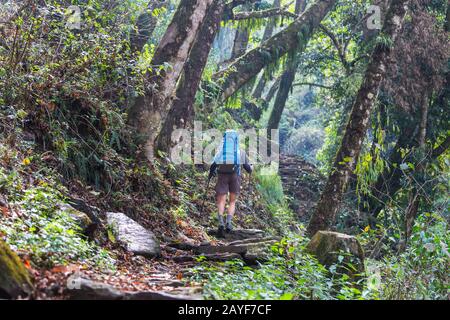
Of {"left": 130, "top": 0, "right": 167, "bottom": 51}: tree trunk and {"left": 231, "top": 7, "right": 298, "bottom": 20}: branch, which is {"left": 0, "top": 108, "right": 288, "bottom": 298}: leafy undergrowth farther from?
{"left": 231, "top": 7, "right": 298, "bottom": 20}: branch

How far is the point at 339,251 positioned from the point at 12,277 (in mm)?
4736

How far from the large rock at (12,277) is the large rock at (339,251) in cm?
450

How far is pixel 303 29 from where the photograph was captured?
58.4ft

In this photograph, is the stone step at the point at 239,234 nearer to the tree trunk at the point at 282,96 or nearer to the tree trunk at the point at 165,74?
the tree trunk at the point at 165,74

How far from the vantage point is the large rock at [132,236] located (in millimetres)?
8305

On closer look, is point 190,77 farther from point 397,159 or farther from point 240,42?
point 240,42

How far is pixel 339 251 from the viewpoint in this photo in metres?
8.40

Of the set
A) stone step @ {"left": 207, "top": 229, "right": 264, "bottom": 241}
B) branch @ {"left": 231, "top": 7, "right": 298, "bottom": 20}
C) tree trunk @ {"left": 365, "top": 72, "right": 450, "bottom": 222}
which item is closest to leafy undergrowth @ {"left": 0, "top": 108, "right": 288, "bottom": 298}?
stone step @ {"left": 207, "top": 229, "right": 264, "bottom": 241}

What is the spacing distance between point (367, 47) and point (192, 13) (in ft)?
23.9

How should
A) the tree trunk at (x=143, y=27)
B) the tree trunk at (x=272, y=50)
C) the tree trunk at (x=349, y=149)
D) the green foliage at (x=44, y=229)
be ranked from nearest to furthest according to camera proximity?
the green foliage at (x=44, y=229)
the tree trunk at (x=349, y=149)
the tree trunk at (x=143, y=27)
the tree trunk at (x=272, y=50)

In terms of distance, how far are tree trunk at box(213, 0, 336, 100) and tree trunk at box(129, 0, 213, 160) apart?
5072 millimetres

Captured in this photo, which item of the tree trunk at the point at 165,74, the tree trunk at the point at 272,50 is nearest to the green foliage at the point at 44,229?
the tree trunk at the point at 165,74

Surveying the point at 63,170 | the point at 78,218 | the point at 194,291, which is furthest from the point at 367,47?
the point at 194,291

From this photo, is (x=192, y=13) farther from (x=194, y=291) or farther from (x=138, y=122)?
(x=194, y=291)
